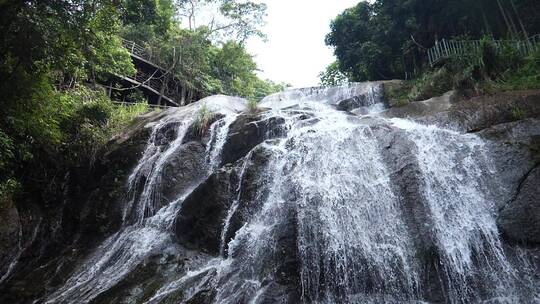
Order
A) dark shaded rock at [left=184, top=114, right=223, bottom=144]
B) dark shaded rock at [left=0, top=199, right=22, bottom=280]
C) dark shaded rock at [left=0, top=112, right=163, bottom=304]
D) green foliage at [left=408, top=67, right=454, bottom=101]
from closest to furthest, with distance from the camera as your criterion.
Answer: dark shaded rock at [left=0, top=112, right=163, bottom=304]
dark shaded rock at [left=0, top=199, right=22, bottom=280]
dark shaded rock at [left=184, top=114, right=223, bottom=144]
green foliage at [left=408, top=67, right=454, bottom=101]

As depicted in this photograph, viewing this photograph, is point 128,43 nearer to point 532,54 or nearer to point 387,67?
point 387,67

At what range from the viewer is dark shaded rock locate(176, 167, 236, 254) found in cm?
764

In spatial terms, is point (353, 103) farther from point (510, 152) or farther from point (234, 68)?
point (234, 68)

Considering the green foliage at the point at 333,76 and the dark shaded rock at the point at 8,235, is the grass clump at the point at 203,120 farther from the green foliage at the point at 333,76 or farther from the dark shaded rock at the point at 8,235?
the green foliage at the point at 333,76

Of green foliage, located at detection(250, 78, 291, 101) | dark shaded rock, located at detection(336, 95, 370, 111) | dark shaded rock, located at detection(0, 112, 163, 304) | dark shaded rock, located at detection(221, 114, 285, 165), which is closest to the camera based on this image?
dark shaded rock, located at detection(0, 112, 163, 304)

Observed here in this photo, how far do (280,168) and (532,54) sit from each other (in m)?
8.17

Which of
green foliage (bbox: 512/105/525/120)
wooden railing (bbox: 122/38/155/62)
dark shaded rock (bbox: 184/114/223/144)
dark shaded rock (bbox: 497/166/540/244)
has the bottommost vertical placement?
dark shaded rock (bbox: 497/166/540/244)

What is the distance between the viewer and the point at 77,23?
28.5ft

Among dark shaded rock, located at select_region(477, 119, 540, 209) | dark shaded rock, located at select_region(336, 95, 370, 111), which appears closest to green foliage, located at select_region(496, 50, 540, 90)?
dark shaded rock, located at select_region(477, 119, 540, 209)

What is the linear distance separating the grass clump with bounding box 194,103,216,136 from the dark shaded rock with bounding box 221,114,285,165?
3.35 feet

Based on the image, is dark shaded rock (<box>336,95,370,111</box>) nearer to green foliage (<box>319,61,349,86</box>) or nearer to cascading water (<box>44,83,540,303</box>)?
cascading water (<box>44,83,540,303</box>)

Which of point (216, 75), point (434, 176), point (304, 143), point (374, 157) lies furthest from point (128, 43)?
point (434, 176)

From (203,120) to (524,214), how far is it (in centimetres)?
839

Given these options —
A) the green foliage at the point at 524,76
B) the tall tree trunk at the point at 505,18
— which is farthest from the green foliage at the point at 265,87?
the green foliage at the point at 524,76
